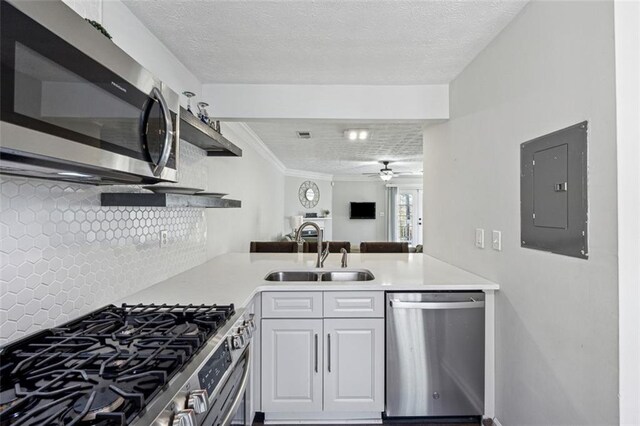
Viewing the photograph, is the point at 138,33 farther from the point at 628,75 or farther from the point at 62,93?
the point at 628,75

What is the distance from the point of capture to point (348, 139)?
4879 millimetres

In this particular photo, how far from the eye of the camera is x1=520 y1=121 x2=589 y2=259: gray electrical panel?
122 centimetres

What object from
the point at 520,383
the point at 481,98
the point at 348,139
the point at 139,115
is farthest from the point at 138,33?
the point at 348,139

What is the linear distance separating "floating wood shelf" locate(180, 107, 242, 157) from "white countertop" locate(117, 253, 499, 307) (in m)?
0.91

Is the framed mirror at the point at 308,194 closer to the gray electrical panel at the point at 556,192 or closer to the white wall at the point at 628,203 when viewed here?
the gray electrical panel at the point at 556,192

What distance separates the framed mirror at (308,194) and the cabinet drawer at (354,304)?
7278mm

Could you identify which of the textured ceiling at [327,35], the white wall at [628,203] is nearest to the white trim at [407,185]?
the textured ceiling at [327,35]

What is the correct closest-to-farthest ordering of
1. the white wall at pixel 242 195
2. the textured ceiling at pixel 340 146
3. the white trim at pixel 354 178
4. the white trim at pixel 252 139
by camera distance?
the white wall at pixel 242 195 → the white trim at pixel 252 139 → the textured ceiling at pixel 340 146 → the white trim at pixel 354 178

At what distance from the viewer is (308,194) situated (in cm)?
930

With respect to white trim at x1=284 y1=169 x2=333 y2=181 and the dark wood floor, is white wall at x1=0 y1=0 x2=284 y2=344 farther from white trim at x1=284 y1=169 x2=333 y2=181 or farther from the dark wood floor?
white trim at x1=284 y1=169 x2=333 y2=181

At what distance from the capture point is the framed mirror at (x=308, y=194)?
30.1 feet

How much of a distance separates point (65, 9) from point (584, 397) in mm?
1991

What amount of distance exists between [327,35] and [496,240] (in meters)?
1.57

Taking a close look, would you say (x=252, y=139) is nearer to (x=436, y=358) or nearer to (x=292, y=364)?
(x=292, y=364)
